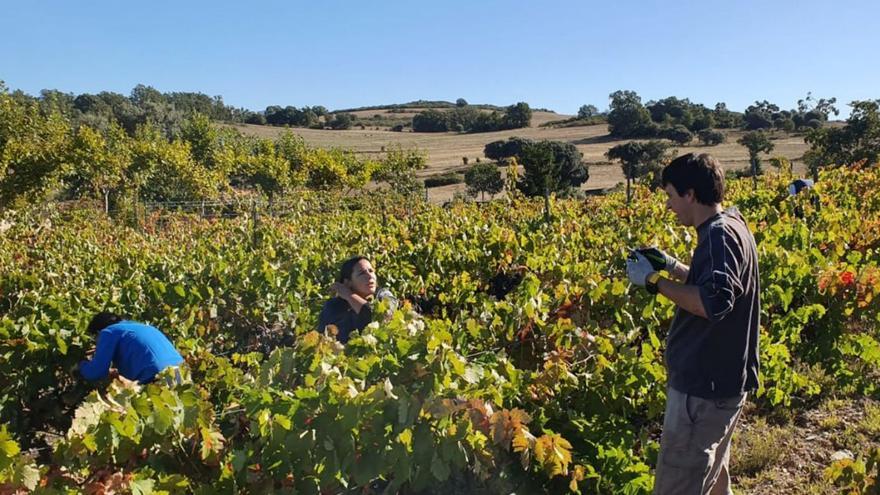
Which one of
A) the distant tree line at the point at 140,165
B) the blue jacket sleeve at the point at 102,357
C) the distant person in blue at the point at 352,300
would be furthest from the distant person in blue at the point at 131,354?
the distant tree line at the point at 140,165

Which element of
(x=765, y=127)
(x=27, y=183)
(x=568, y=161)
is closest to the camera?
(x=27, y=183)

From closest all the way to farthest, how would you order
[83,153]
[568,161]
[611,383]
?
1. [611,383]
2. [83,153]
3. [568,161]

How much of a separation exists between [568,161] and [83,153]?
30.8 metres

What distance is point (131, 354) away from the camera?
3.47m

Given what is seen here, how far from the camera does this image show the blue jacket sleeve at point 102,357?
3547 millimetres

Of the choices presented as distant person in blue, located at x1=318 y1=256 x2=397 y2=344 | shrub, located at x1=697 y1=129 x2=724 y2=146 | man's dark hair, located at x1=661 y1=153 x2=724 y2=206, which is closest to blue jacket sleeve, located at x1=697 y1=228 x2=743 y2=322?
man's dark hair, located at x1=661 y1=153 x2=724 y2=206

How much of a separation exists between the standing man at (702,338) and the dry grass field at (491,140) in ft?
114

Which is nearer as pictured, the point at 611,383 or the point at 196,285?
the point at 611,383

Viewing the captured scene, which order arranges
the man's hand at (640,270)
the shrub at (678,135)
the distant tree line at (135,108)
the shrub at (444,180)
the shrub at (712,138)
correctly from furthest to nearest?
the shrub at (678,135) < the shrub at (712,138) < the distant tree line at (135,108) < the shrub at (444,180) < the man's hand at (640,270)

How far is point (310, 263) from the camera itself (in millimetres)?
5754

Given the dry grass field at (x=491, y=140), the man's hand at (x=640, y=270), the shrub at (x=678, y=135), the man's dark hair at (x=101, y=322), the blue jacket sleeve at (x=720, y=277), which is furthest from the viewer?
the shrub at (x=678, y=135)

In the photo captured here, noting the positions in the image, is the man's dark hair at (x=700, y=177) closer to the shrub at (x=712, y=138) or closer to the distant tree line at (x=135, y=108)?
the distant tree line at (x=135, y=108)

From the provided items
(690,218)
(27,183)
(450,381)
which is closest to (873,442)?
(690,218)

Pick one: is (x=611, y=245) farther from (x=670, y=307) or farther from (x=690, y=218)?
(x=690, y=218)
